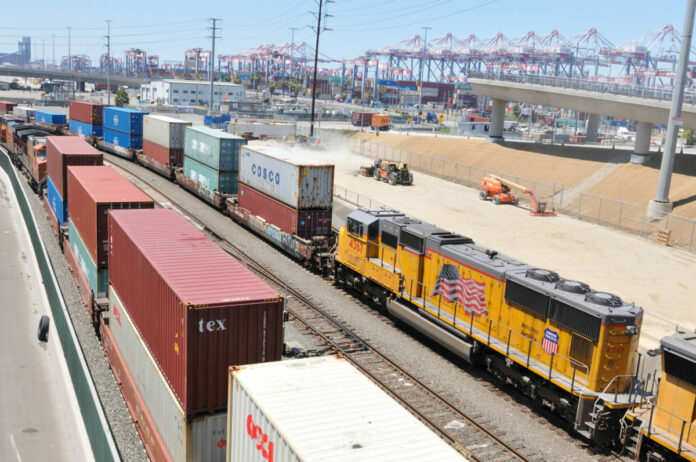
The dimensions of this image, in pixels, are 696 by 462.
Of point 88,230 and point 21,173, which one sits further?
point 21,173

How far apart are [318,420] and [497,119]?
6906 centimetres

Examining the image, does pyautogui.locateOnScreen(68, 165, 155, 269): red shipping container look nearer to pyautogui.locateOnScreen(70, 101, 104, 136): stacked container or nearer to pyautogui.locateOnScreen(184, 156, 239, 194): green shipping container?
pyautogui.locateOnScreen(184, 156, 239, 194): green shipping container

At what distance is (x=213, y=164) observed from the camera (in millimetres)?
41156

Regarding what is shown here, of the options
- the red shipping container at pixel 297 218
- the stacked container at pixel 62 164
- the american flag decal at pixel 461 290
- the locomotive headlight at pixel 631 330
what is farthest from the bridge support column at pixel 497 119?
the locomotive headlight at pixel 631 330

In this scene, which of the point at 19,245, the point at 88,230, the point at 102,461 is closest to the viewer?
the point at 102,461

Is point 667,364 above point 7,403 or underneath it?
above

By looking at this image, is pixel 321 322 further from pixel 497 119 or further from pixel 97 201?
pixel 497 119

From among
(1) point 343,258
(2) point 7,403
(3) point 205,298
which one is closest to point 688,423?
(3) point 205,298

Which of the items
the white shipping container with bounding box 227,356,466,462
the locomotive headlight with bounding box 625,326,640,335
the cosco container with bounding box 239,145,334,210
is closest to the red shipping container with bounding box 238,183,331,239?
the cosco container with bounding box 239,145,334,210

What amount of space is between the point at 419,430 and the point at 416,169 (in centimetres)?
6139

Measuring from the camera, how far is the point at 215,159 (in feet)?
133

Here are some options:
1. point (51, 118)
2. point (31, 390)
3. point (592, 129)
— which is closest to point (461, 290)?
point (31, 390)

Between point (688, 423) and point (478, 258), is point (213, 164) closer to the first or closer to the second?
point (478, 258)

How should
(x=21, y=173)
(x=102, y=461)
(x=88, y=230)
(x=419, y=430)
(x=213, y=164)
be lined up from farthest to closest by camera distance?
(x=21, y=173), (x=213, y=164), (x=88, y=230), (x=102, y=461), (x=419, y=430)
